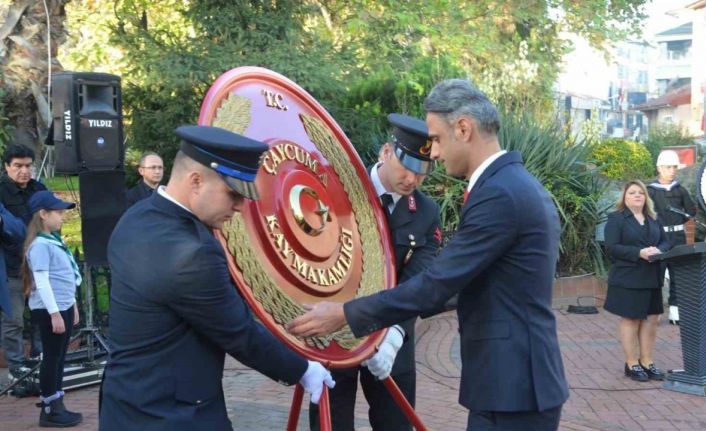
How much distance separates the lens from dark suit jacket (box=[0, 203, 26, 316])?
685 centimetres

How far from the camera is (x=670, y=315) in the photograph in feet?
35.6

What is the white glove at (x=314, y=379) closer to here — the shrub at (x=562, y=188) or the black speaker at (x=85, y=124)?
the black speaker at (x=85, y=124)

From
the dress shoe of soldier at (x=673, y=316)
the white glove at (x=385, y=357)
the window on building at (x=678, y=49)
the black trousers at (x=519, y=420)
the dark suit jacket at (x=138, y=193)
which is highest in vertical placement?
the window on building at (x=678, y=49)

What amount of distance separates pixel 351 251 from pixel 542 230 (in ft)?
2.82

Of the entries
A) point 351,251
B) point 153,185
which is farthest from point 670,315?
point 351,251

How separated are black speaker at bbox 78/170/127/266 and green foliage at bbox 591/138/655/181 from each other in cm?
976

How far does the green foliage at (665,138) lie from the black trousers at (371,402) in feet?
61.0

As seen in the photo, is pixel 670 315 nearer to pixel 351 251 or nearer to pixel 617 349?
pixel 617 349

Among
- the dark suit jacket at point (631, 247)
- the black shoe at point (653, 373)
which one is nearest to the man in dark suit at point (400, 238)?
the dark suit jacket at point (631, 247)

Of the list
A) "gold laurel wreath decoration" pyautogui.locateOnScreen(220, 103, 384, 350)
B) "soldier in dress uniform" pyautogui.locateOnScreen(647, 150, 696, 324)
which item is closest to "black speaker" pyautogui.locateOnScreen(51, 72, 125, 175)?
"gold laurel wreath decoration" pyautogui.locateOnScreen(220, 103, 384, 350)

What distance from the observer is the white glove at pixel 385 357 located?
3673 mm

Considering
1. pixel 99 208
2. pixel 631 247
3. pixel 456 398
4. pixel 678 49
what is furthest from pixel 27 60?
pixel 678 49

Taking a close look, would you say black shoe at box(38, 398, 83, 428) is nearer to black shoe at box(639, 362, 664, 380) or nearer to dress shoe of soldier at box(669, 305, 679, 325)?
black shoe at box(639, 362, 664, 380)

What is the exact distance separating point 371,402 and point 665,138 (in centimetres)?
2166
